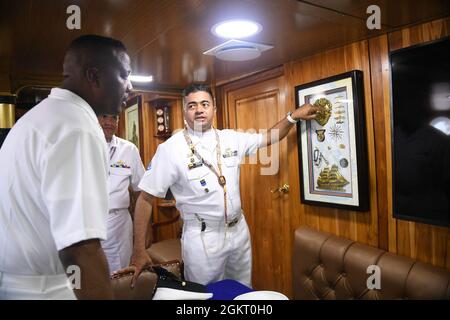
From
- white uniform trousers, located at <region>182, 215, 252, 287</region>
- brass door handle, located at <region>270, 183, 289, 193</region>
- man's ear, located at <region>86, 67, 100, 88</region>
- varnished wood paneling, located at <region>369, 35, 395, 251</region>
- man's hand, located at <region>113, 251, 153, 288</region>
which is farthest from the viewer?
brass door handle, located at <region>270, 183, 289, 193</region>

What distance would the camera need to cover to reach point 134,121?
3223 millimetres

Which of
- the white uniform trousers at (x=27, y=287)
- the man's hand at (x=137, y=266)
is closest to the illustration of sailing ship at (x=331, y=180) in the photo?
the man's hand at (x=137, y=266)

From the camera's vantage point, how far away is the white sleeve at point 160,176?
5.88ft

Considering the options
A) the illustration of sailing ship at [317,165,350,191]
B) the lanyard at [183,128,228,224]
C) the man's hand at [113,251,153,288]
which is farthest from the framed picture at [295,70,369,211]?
the man's hand at [113,251,153,288]

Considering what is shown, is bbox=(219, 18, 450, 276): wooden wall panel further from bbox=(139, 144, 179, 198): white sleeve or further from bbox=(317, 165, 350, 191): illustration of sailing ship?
bbox=(139, 144, 179, 198): white sleeve

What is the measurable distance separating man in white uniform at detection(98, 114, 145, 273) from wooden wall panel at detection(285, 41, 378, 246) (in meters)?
1.05

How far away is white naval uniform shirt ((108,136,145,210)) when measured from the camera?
206cm

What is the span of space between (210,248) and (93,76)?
118cm

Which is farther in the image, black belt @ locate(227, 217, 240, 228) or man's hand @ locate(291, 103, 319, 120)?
black belt @ locate(227, 217, 240, 228)

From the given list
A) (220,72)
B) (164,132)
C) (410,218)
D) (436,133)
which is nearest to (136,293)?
(410,218)

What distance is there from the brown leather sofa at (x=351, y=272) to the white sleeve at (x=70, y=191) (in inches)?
44.0

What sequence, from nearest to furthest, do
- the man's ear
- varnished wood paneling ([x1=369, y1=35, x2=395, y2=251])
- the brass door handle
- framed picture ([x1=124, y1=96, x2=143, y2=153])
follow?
the man's ear, varnished wood paneling ([x1=369, y1=35, x2=395, y2=251]), the brass door handle, framed picture ([x1=124, y1=96, x2=143, y2=153])

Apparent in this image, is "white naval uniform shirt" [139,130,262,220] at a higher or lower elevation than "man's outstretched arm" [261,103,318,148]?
lower

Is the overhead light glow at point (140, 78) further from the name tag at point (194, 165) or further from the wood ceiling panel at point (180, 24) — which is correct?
the name tag at point (194, 165)
